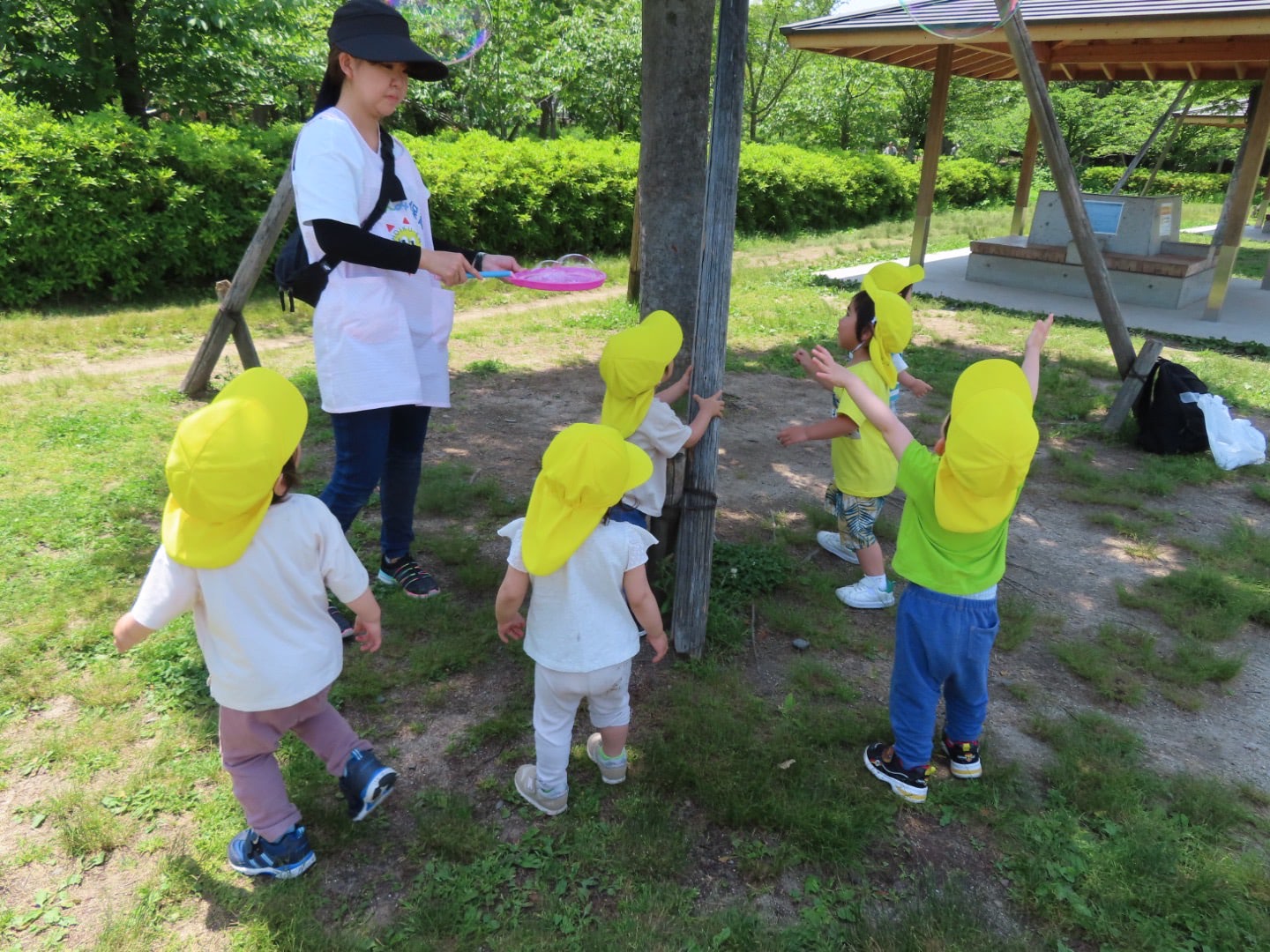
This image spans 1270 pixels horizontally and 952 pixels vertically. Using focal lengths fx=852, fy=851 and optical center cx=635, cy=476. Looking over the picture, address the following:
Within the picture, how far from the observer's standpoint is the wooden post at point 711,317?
271 cm

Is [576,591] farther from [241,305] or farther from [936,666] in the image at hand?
[241,305]

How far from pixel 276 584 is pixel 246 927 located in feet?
2.80

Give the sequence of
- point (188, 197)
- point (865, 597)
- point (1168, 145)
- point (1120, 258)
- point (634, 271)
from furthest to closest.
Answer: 1. point (1168, 145)
2. point (1120, 258)
3. point (634, 271)
4. point (188, 197)
5. point (865, 597)

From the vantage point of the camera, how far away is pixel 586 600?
2295 millimetres

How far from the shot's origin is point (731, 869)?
2340 millimetres

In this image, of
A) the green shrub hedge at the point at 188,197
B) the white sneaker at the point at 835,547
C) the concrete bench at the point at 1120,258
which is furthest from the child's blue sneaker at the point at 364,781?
the concrete bench at the point at 1120,258

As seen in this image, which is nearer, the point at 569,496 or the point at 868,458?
the point at 569,496

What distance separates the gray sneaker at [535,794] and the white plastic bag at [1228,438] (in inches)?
195

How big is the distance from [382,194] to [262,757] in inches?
69.6

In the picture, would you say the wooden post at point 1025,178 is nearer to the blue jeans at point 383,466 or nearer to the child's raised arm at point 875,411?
the child's raised arm at point 875,411

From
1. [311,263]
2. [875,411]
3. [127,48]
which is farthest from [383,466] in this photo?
[127,48]

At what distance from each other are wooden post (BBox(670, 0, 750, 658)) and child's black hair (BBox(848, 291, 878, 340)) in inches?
32.7

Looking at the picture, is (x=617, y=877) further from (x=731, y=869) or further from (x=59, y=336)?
(x=59, y=336)

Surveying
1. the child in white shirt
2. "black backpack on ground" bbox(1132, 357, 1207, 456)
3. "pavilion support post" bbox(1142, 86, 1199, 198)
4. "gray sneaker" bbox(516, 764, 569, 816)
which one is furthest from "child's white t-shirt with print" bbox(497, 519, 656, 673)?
"pavilion support post" bbox(1142, 86, 1199, 198)
